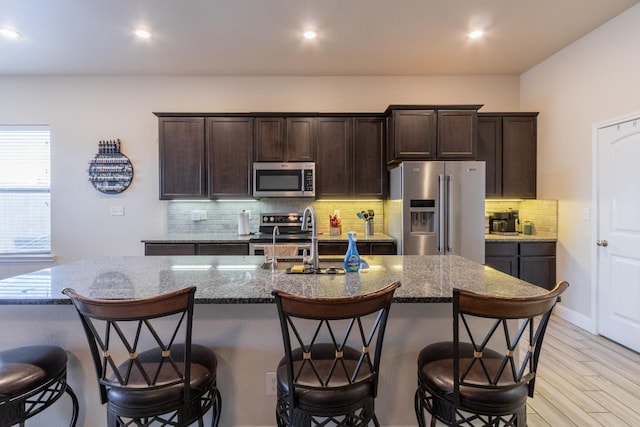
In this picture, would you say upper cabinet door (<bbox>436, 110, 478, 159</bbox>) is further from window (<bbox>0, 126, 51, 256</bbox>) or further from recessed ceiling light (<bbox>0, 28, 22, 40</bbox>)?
window (<bbox>0, 126, 51, 256</bbox>)

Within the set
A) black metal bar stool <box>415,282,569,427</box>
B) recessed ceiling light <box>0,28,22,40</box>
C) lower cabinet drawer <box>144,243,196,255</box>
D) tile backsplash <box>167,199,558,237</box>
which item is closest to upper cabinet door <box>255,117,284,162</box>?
tile backsplash <box>167,199,558,237</box>

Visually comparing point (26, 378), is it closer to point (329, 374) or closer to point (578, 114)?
point (329, 374)

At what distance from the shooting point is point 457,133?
3746mm

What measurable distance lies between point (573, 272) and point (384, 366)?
306 cm

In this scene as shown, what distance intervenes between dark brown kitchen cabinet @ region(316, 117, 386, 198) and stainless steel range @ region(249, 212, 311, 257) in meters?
0.52

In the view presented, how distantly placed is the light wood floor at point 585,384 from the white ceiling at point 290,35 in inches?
118

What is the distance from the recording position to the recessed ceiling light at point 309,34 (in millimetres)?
3152

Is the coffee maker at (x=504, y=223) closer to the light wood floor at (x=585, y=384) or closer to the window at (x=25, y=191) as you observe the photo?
the light wood floor at (x=585, y=384)

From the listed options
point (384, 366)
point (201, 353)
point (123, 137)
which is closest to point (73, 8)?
point (123, 137)

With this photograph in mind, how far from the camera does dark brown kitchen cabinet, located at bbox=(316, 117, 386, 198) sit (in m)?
3.97

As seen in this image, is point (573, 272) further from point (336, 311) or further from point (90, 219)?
point (90, 219)

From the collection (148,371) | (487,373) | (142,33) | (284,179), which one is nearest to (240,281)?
(148,371)

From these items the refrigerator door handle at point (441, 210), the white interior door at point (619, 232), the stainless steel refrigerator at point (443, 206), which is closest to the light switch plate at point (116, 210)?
the stainless steel refrigerator at point (443, 206)

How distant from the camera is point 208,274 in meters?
1.85
